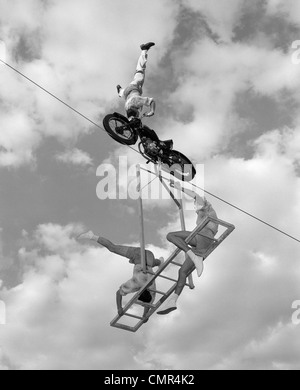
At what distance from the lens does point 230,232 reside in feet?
55.7

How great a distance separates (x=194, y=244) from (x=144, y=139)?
3.09 m

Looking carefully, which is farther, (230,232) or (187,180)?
(187,180)

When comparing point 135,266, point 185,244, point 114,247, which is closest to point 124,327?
point 135,266

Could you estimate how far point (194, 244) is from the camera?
1747cm

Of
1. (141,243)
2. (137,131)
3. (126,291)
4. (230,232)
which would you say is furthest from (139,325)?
(137,131)

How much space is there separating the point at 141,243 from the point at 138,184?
4.77 ft

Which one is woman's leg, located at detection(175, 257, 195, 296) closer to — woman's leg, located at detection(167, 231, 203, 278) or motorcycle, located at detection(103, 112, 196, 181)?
woman's leg, located at detection(167, 231, 203, 278)

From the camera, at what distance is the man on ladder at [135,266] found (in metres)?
17.5

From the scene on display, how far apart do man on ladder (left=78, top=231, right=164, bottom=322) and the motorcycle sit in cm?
222

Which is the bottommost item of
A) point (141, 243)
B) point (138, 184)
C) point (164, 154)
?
point (141, 243)

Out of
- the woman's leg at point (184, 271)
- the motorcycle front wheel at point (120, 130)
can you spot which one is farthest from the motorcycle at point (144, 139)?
the woman's leg at point (184, 271)

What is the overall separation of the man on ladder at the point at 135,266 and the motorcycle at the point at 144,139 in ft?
7.29

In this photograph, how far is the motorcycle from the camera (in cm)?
1869

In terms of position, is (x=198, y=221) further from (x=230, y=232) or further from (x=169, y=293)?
(x=169, y=293)
